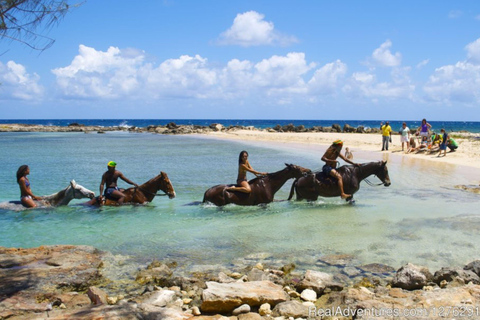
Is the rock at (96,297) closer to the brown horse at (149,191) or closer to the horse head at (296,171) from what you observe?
the brown horse at (149,191)

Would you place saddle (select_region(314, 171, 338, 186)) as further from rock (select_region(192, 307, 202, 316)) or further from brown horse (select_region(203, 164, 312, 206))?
rock (select_region(192, 307, 202, 316))

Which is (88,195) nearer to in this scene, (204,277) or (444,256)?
(204,277)

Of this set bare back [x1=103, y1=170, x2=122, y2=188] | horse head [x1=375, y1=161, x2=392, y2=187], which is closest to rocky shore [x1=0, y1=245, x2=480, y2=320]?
bare back [x1=103, y1=170, x2=122, y2=188]

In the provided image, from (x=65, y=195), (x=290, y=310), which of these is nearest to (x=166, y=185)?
(x=65, y=195)

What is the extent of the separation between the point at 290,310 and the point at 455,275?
317 centimetres

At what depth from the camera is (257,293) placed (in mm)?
6281

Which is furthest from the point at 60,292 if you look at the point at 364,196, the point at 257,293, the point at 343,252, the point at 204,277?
the point at 364,196

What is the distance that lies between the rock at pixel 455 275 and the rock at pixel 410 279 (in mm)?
154

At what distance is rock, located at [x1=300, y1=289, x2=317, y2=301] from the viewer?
6.50 m

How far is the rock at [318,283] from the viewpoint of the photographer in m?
6.75

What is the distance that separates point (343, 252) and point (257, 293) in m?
3.45

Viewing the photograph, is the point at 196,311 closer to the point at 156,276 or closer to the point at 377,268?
the point at 156,276

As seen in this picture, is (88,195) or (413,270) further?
(88,195)

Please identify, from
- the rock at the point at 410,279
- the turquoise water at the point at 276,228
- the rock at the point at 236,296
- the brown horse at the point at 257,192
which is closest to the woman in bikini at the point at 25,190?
the turquoise water at the point at 276,228
